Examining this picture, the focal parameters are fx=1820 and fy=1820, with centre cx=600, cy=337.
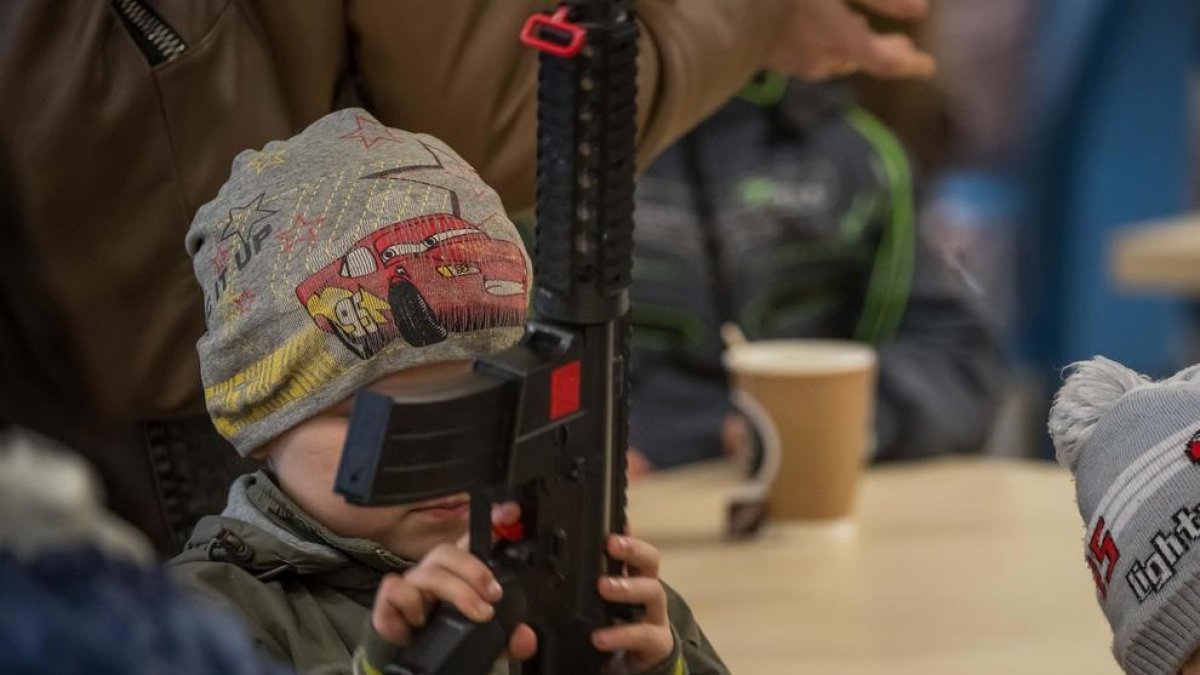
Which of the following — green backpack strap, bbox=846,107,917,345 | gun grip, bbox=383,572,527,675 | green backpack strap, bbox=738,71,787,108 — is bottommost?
green backpack strap, bbox=846,107,917,345

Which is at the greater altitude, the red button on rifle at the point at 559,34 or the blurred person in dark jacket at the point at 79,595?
the red button on rifle at the point at 559,34

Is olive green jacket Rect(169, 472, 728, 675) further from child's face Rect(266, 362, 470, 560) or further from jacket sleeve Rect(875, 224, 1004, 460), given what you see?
jacket sleeve Rect(875, 224, 1004, 460)

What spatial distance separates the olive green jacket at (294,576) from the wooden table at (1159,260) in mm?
2062

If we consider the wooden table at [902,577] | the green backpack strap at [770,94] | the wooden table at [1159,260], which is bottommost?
the wooden table at [1159,260]

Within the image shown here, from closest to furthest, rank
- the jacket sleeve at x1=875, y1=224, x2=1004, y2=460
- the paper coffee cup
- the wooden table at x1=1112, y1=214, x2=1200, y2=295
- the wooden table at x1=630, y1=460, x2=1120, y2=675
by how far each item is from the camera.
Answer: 1. the wooden table at x1=630, y1=460, x2=1120, y2=675
2. the paper coffee cup
3. the jacket sleeve at x1=875, y1=224, x2=1004, y2=460
4. the wooden table at x1=1112, y1=214, x2=1200, y2=295

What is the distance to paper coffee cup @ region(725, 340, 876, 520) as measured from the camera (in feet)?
4.48

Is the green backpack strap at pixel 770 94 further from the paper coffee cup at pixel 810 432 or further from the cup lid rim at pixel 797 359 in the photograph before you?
the paper coffee cup at pixel 810 432

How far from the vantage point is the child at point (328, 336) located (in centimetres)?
81

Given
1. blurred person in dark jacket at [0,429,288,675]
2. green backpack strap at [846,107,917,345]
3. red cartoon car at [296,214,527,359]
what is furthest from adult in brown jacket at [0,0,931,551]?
green backpack strap at [846,107,917,345]

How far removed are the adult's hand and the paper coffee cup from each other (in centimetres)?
25

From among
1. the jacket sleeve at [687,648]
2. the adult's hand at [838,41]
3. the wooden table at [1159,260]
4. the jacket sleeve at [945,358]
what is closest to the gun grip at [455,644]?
the jacket sleeve at [687,648]

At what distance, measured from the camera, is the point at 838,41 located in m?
1.19

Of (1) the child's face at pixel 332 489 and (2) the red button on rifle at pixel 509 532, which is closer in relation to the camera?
(2) the red button on rifle at pixel 509 532

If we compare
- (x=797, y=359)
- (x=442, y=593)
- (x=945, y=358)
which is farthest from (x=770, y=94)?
(x=442, y=593)
